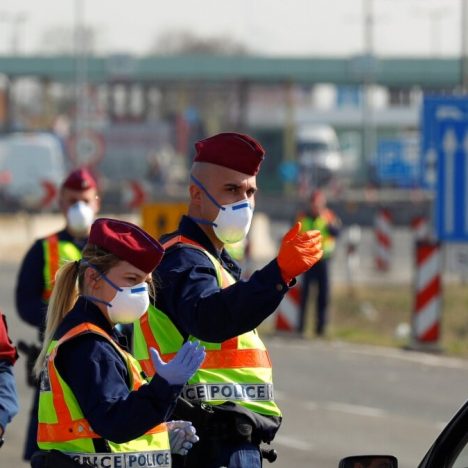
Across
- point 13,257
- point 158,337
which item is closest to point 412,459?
point 158,337

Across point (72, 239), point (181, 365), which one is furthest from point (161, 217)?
point (181, 365)

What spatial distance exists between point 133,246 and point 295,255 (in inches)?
19.6

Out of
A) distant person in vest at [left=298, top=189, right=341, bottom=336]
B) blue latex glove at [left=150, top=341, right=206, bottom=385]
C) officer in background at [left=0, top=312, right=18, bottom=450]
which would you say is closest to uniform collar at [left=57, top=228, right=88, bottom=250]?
officer in background at [left=0, top=312, right=18, bottom=450]

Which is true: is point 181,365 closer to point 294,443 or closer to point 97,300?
point 97,300

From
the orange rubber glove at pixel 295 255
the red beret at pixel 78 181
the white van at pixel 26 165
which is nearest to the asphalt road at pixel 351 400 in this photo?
the red beret at pixel 78 181

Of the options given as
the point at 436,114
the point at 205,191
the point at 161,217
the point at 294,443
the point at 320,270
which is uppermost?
the point at 205,191

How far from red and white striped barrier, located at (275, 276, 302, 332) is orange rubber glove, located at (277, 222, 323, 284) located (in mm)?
A: 13710

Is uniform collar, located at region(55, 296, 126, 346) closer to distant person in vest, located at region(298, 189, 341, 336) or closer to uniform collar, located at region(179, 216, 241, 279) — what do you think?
uniform collar, located at region(179, 216, 241, 279)

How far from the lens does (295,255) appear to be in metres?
5.13

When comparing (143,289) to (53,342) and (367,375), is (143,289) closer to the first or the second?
(53,342)

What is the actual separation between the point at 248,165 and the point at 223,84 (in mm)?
72435

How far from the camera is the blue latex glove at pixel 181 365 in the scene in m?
4.94

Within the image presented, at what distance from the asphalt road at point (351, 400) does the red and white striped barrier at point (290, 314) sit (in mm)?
162

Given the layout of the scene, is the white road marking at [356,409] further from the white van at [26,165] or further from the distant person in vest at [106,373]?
the white van at [26,165]
